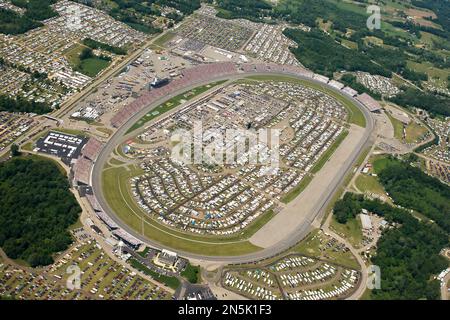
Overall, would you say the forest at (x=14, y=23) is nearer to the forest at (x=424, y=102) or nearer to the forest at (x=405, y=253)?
the forest at (x=405, y=253)

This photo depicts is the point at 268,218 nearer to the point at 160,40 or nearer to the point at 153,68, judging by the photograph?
the point at 153,68

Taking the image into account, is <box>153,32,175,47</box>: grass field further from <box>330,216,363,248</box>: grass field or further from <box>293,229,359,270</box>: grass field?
<box>293,229,359,270</box>: grass field

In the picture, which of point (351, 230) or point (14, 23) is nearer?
point (351, 230)

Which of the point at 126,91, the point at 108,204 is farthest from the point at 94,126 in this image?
the point at 108,204

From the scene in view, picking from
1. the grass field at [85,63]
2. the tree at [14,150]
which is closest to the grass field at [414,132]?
the grass field at [85,63]

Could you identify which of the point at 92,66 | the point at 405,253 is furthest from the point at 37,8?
the point at 405,253

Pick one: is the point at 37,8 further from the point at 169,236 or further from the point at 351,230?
the point at 351,230
